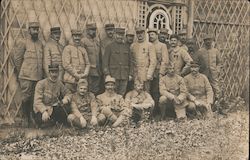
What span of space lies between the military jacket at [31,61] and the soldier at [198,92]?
2537 mm

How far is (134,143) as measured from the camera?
24.1ft

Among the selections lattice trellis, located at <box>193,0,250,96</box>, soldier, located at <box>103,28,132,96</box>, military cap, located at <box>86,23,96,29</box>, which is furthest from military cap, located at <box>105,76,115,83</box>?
lattice trellis, located at <box>193,0,250,96</box>

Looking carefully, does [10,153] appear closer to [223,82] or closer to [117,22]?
[117,22]

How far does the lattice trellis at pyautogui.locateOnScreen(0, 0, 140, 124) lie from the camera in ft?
25.9

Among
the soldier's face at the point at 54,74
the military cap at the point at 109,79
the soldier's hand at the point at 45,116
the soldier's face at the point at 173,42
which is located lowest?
the soldier's hand at the point at 45,116

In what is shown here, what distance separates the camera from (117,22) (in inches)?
359

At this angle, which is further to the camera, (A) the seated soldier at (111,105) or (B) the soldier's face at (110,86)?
(B) the soldier's face at (110,86)

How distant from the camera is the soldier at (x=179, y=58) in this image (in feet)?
29.7

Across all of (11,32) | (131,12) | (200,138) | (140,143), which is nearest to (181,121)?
(200,138)

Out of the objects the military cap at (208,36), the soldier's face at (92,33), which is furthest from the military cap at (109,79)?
the military cap at (208,36)

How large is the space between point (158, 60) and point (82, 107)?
1778 millimetres

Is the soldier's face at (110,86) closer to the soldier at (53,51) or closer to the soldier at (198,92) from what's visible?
the soldier at (53,51)

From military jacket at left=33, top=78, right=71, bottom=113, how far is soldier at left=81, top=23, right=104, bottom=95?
79cm

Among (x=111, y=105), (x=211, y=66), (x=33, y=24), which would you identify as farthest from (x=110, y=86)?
(x=211, y=66)
